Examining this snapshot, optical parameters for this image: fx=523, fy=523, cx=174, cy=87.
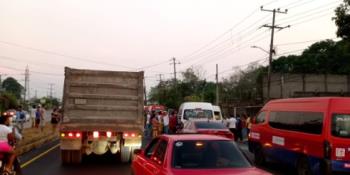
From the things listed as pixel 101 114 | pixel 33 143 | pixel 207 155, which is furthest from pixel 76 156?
pixel 207 155

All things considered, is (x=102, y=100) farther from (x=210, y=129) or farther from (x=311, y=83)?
(x=311, y=83)

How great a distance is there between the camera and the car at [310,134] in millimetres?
11641

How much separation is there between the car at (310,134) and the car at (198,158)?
15.2 ft

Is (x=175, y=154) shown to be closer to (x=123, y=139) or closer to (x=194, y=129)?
(x=123, y=139)

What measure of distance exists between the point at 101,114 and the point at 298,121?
233 inches

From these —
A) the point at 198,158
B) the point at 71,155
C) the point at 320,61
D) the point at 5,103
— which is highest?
the point at 320,61

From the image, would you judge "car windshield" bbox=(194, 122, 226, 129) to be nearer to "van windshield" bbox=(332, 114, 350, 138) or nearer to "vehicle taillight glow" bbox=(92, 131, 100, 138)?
"vehicle taillight glow" bbox=(92, 131, 100, 138)

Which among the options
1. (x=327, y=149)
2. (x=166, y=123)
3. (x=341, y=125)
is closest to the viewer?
(x=327, y=149)

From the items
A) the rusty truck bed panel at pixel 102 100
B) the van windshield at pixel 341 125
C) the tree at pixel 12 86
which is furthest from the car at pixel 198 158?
the tree at pixel 12 86

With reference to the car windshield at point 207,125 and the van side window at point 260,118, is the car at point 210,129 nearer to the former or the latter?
the car windshield at point 207,125

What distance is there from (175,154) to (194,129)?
1367cm

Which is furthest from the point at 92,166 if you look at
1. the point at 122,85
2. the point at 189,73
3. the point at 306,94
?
the point at 189,73

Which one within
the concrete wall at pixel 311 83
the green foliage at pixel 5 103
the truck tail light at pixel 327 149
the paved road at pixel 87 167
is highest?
the concrete wall at pixel 311 83

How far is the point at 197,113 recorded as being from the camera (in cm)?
3047
